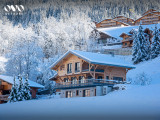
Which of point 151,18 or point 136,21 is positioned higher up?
point 136,21

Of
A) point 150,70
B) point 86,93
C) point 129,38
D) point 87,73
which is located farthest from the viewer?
point 129,38

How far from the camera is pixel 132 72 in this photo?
49.9 m

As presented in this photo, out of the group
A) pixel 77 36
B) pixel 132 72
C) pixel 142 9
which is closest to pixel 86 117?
pixel 132 72

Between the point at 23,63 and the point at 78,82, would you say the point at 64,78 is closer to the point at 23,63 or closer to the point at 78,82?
the point at 78,82

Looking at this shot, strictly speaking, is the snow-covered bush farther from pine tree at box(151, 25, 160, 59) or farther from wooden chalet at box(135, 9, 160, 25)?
wooden chalet at box(135, 9, 160, 25)

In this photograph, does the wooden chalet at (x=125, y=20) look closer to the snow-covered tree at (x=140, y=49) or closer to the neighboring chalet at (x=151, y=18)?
the neighboring chalet at (x=151, y=18)

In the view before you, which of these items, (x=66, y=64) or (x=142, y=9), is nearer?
(x=66, y=64)

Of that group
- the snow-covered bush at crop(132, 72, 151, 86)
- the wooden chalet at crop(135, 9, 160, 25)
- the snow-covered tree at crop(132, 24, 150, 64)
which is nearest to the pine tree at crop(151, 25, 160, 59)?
the snow-covered tree at crop(132, 24, 150, 64)

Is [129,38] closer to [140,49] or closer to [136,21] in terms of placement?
[140,49]

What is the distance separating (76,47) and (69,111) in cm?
6256

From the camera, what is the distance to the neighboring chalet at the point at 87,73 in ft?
120

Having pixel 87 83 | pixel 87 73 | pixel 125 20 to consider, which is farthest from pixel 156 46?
pixel 125 20

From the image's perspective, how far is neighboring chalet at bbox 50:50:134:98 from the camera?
3662 cm

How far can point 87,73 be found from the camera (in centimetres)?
3909
